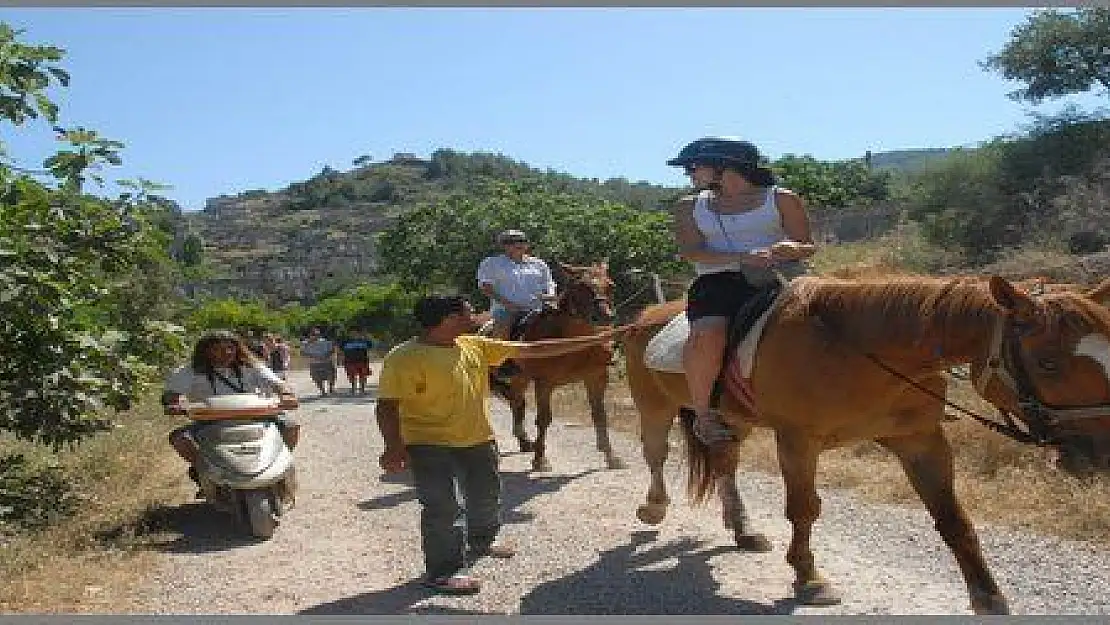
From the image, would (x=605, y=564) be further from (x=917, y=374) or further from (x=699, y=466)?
(x=917, y=374)

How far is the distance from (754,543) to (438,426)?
93.0 inches

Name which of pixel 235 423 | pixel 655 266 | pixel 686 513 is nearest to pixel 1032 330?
pixel 686 513

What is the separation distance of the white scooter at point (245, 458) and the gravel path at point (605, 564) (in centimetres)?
25

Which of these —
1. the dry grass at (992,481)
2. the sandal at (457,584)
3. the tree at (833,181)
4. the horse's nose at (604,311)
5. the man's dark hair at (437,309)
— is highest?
the tree at (833,181)

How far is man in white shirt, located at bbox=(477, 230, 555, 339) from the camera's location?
1121 centimetres

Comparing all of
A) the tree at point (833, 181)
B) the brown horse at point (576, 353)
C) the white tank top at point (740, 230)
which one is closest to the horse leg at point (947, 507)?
the white tank top at point (740, 230)

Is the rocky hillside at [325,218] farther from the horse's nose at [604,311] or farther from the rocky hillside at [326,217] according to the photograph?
the horse's nose at [604,311]

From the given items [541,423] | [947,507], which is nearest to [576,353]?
[541,423]

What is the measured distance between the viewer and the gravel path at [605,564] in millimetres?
5848

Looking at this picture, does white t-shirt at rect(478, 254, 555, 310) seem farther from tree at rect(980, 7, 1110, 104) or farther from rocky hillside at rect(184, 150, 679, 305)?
rocky hillside at rect(184, 150, 679, 305)

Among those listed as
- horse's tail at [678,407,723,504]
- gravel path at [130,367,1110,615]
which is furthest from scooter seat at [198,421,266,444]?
horse's tail at [678,407,723,504]

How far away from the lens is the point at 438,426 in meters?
6.33

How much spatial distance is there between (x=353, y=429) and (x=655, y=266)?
44.3 ft
